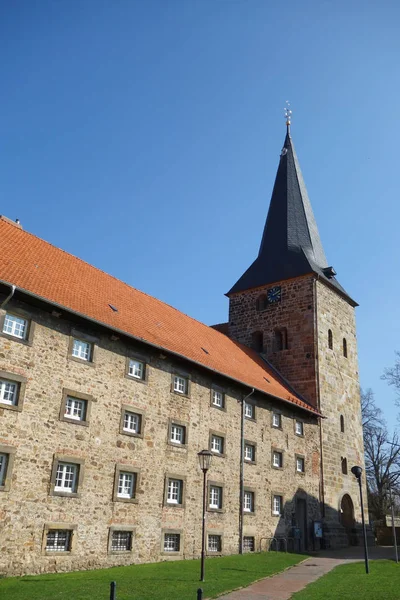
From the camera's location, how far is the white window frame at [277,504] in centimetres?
2366

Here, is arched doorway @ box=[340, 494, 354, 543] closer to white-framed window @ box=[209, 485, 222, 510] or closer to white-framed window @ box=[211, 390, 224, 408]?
white-framed window @ box=[209, 485, 222, 510]

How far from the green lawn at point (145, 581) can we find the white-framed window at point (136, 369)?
5.70 m

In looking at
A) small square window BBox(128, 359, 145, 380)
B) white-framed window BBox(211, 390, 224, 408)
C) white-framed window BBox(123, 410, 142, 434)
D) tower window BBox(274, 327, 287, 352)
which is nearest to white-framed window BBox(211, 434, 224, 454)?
white-framed window BBox(211, 390, 224, 408)

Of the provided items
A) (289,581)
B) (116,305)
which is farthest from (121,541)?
(116,305)

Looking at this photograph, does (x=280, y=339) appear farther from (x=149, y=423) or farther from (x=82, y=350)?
(x=82, y=350)

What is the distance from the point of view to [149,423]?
1861cm

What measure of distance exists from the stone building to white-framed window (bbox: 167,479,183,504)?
0.12 feet

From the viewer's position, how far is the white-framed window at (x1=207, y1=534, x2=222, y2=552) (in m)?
20.2

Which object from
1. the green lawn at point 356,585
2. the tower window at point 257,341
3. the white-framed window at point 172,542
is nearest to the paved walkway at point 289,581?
the green lawn at point 356,585

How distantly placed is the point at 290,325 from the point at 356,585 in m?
19.5

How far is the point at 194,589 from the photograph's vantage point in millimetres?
11898

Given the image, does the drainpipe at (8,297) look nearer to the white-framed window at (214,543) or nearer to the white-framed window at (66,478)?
the white-framed window at (66,478)

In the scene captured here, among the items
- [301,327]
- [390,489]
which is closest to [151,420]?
[301,327]

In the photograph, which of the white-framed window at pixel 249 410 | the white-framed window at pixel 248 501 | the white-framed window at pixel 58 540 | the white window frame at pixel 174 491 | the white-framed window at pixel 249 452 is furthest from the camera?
the white-framed window at pixel 249 410
